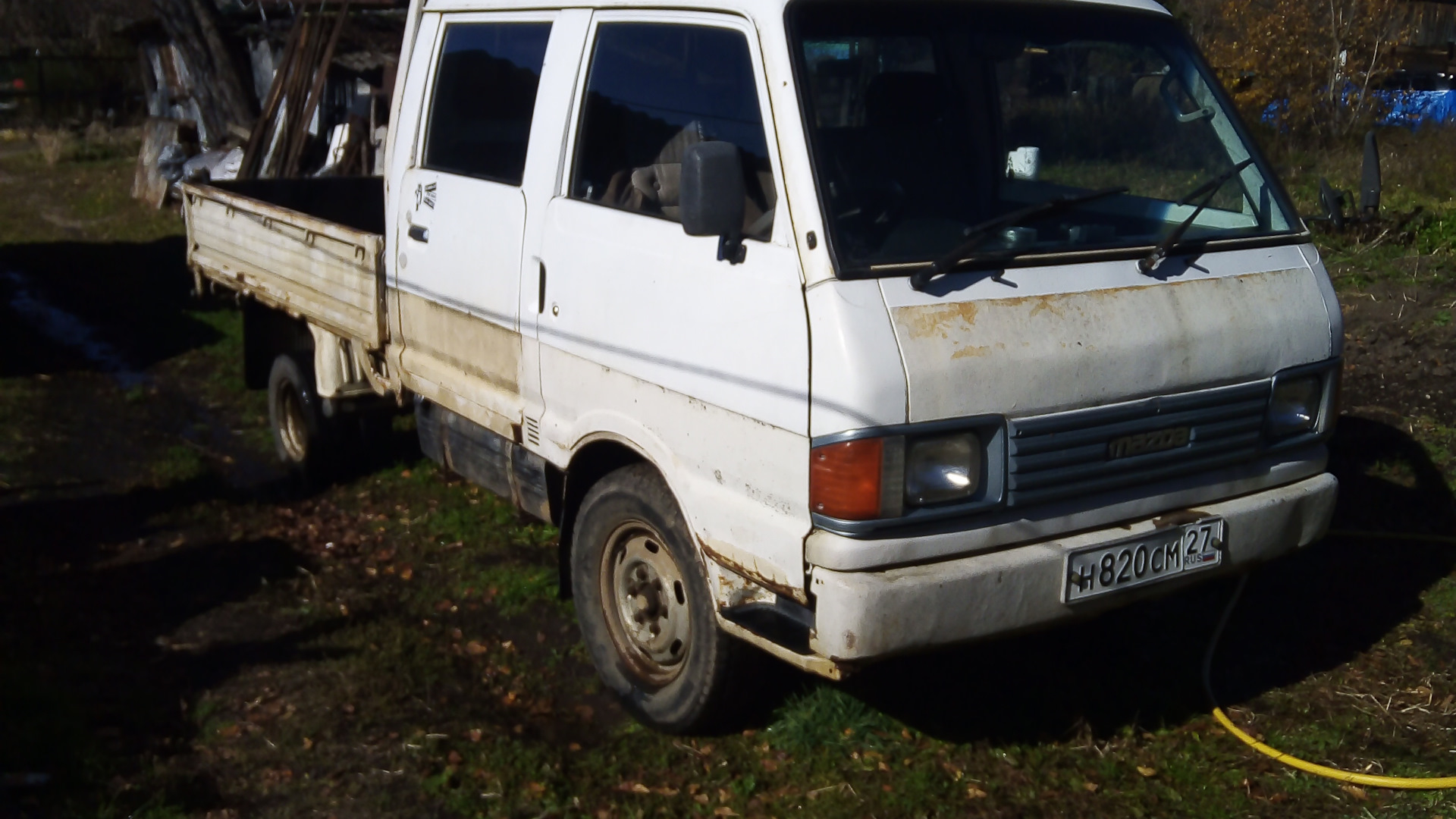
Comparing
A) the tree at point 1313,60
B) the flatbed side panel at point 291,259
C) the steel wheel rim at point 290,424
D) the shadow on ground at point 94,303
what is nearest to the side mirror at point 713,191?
the flatbed side panel at point 291,259

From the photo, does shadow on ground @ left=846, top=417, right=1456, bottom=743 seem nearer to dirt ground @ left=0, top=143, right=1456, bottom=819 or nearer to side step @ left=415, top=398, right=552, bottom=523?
dirt ground @ left=0, top=143, right=1456, bottom=819

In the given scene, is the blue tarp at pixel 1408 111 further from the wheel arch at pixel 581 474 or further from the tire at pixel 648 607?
the tire at pixel 648 607

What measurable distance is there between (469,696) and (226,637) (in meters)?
1.16

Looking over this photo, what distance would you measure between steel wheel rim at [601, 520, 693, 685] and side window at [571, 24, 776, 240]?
104 cm

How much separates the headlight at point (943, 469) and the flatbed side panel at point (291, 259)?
2.96 meters

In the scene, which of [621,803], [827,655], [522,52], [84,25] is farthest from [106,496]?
[84,25]

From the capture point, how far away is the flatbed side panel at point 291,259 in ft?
17.9

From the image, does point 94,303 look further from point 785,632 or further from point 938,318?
point 938,318

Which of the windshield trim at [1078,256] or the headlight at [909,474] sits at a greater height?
the windshield trim at [1078,256]

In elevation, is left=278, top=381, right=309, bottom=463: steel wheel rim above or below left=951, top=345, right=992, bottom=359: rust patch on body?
below

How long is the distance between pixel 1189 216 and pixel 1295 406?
2.21 feet

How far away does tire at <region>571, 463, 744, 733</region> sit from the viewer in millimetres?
3754

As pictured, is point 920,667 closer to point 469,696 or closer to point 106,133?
point 469,696

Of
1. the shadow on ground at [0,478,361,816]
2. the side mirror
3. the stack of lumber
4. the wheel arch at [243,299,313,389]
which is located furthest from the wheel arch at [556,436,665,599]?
the stack of lumber
